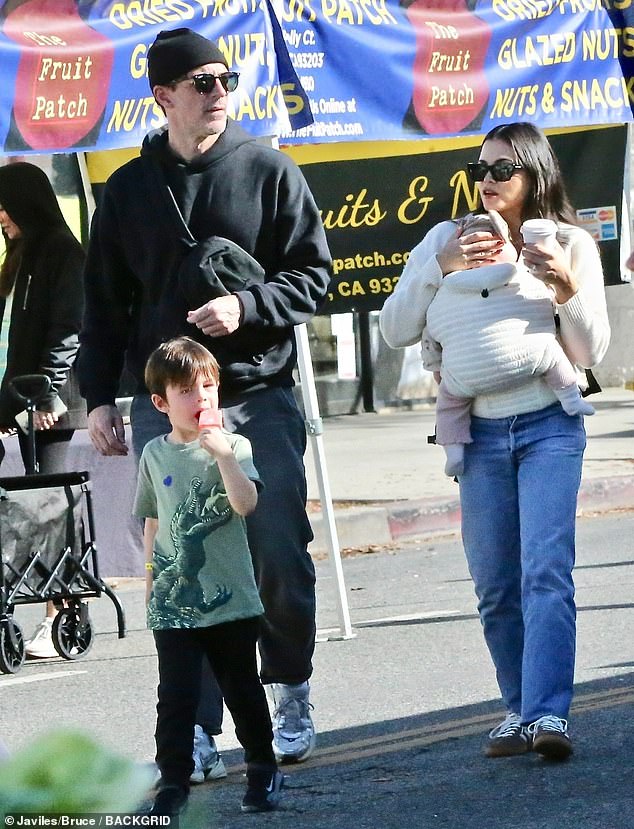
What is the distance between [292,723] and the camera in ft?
15.2

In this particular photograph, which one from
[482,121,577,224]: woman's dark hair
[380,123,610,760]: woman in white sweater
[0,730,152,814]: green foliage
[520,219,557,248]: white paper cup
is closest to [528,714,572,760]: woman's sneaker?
[380,123,610,760]: woman in white sweater

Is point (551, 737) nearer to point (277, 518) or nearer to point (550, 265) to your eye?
point (277, 518)

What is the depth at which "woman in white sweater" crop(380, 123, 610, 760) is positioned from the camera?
173 inches

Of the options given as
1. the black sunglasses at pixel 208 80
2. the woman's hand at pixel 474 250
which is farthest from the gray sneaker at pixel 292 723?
the black sunglasses at pixel 208 80

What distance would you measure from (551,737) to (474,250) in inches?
52.6

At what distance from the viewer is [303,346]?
6652 millimetres

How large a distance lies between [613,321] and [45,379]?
16.6 m

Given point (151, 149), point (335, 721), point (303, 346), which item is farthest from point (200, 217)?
point (303, 346)

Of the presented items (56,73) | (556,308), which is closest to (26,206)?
(56,73)

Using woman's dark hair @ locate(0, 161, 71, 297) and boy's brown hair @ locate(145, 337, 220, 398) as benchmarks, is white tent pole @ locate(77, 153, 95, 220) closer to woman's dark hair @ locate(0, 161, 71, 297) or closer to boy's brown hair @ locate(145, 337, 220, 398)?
woman's dark hair @ locate(0, 161, 71, 297)

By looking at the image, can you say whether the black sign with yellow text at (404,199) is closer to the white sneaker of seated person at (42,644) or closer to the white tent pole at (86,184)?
the white tent pole at (86,184)

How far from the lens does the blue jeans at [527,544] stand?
14.4ft

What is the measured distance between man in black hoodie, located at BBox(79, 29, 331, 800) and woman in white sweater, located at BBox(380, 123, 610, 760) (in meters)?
0.42

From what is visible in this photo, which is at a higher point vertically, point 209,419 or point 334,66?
point 334,66
